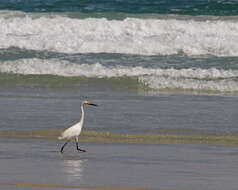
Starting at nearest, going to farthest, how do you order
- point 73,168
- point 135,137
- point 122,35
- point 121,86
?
1. point 73,168
2. point 135,137
3. point 121,86
4. point 122,35

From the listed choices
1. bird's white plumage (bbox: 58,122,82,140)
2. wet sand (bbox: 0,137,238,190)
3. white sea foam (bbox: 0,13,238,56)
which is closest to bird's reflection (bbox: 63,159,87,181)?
wet sand (bbox: 0,137,238,190)

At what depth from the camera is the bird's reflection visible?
6.77m

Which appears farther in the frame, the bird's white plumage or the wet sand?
the bird's white plumage

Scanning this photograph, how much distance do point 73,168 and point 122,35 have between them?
444 inches

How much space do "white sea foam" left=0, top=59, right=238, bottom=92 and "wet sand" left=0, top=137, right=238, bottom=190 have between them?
4.68 m

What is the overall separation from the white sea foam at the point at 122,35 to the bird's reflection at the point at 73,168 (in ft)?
30.1

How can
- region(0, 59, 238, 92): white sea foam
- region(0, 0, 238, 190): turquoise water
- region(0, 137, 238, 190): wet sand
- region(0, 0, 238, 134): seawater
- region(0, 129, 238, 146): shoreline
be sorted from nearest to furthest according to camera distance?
region(0, 137, 238, 190): wet sand
region(0, 0, 238, 190): turquoise water
region(0, 129, 238, 146): shoreline
region(0, 0, 238, 134): seawater
region(0, 59, 238, 92): white sea foam

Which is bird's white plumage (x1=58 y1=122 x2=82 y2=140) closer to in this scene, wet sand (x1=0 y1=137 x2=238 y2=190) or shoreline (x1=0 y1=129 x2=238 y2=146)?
wet sand (x1=0 y1=137 x2=238 y2=190)

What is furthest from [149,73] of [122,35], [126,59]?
[122,35]

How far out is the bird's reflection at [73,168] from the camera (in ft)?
22.2

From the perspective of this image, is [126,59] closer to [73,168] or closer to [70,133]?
[70,133]

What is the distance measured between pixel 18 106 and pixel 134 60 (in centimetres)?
536

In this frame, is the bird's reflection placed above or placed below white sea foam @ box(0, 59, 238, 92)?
below

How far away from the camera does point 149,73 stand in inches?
566
